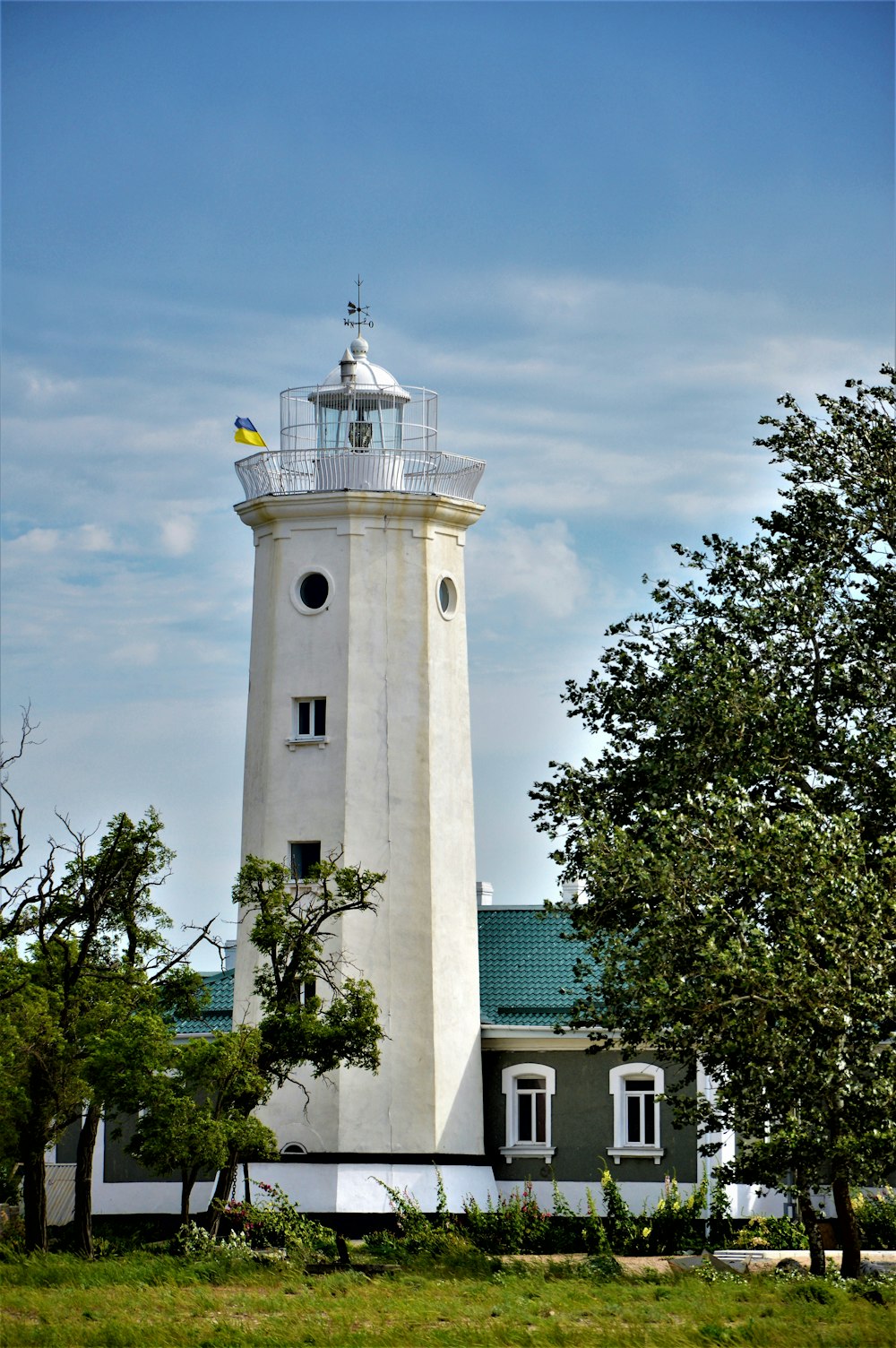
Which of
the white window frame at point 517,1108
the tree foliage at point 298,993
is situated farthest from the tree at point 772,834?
the white window frame at point 517,1108

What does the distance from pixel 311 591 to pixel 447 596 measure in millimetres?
2442

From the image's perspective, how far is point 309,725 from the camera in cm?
3350

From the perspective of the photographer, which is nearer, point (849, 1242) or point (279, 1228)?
point (849, 1242)

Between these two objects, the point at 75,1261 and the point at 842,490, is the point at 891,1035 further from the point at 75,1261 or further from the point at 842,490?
the point at 75,1261

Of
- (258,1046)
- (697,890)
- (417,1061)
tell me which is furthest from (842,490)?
(417,1061)

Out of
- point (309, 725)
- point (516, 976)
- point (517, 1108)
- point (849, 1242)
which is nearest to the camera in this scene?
point (849, 1242)

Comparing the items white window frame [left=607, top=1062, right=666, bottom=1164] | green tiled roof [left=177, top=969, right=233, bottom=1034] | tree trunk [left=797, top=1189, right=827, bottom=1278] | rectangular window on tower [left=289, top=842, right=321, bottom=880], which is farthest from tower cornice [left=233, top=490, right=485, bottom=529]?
tree trunk [left=797, top=1189, right=827, bottom=1278]

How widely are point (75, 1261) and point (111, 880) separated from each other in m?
4.98

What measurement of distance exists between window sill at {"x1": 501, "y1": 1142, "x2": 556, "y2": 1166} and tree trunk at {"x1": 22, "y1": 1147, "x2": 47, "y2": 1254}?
9547 mm

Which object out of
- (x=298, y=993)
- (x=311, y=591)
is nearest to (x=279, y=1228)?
(x=298, y=993)

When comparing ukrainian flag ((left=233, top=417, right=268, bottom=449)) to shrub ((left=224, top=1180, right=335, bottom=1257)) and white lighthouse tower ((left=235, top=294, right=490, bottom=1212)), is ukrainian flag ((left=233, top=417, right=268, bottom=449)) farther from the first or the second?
shrub ((left=224, top=1180, right=335, bottom=1257))

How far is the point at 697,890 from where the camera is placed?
69.7ft

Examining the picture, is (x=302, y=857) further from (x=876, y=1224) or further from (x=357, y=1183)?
(x=876, y=1224)

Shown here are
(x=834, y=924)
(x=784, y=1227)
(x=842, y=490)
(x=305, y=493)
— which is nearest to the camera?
(x=834, y=924)
